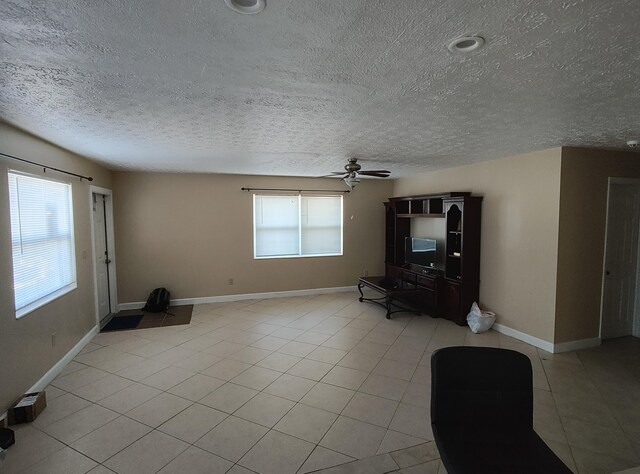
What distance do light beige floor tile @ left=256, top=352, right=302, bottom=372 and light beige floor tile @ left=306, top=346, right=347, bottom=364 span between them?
Result: 0.19 meters

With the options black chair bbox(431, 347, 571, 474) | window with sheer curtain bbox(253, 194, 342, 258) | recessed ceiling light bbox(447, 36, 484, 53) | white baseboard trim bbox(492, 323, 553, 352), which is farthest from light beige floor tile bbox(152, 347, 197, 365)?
white baseboard trim bbox(492, 323, 553, 352)

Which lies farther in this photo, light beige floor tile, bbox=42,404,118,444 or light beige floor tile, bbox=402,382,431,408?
light beige floor tile, bbox=402,382,431,408

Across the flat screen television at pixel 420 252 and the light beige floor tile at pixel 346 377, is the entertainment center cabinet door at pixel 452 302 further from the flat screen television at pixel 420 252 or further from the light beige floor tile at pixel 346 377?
the light beige floor tile at pixel 346 377

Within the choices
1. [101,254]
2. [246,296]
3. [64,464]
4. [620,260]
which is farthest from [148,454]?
[620,260]

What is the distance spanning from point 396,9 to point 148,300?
5.50 m

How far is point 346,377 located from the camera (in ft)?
10.5

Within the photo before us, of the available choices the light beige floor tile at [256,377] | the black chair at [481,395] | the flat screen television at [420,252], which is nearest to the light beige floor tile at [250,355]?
the light beige floor tile at [256,377]

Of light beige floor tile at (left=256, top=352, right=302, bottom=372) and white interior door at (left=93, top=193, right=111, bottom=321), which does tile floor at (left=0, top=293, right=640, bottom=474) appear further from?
white interior door at (left=93, top=193, right=111, bottom=321)

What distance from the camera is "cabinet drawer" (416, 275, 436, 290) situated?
499 centimetres

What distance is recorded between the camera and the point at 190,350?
152 inches

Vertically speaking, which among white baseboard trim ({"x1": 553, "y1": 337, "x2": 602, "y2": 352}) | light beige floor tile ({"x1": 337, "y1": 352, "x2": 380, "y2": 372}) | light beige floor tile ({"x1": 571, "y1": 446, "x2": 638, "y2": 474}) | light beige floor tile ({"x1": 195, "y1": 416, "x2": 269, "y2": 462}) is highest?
white baseboard trim ({"x1": 553, "y1": 337, "x2": 602, "y2": 352})

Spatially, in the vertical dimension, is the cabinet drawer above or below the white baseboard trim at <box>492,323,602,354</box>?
above

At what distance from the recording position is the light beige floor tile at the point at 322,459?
2.05 meters

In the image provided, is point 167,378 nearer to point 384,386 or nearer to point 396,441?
point 384,386
